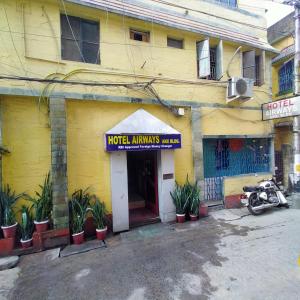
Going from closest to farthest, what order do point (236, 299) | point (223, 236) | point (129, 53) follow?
point (236, 299), point (223, 236), point (129, 53)

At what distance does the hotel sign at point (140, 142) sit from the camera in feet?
19.2

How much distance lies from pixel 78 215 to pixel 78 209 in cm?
20

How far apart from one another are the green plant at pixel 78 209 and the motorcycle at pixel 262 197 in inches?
211

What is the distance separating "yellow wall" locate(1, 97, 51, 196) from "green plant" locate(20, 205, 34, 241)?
0.56 metres

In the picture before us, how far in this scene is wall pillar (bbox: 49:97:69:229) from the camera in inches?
A: 214

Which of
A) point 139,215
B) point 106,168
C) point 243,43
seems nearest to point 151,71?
point 106,168

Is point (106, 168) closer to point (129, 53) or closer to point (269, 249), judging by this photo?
point (129, 53)

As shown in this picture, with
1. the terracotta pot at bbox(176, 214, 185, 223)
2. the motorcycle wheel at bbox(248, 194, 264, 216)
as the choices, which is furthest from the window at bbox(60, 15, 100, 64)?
the motorcycle wheel at bbox(248, 194, 264, 216)

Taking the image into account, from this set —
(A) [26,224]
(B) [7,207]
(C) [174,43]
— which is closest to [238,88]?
(C) [174,43]

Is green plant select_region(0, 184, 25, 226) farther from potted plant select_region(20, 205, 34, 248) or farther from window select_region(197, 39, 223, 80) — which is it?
window select_region(197, 39, 223, 80)

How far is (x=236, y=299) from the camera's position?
3271 millimetres

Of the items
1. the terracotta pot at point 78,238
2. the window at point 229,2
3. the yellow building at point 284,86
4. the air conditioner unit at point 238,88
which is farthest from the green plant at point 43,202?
Result: the yellow building at point 284,86

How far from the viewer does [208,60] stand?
7.52 m

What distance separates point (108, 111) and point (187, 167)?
11.4 ft
